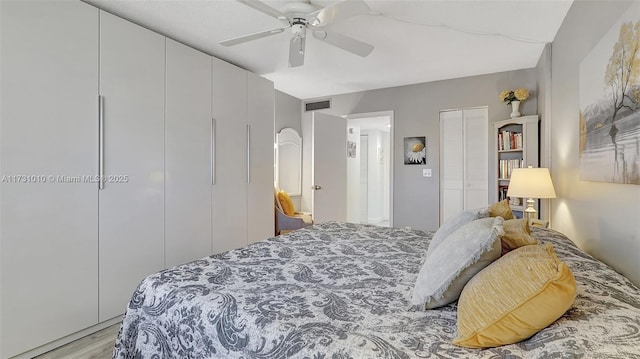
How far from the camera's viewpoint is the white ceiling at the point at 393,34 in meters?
2.32

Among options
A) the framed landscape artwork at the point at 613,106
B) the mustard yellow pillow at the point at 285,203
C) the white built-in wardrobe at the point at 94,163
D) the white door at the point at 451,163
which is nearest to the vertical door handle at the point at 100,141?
the white built-in wardrobe at the point at 94,163

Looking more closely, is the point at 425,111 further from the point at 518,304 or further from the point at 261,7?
the point at 518,304

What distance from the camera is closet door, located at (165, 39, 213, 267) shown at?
275 centimetres

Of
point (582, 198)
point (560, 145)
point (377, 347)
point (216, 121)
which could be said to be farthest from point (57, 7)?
point (560, 145)

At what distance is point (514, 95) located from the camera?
3646mm

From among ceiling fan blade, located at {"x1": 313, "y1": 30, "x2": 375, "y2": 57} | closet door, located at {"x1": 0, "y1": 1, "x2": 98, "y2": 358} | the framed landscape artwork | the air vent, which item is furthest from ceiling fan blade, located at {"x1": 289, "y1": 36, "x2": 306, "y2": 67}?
the air vent

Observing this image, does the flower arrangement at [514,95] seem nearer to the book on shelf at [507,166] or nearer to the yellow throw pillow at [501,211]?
the book on shelf at [507,166]

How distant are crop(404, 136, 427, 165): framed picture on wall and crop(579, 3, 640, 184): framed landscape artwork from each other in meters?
2.62

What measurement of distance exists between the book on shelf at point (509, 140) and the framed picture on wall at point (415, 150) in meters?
0.94

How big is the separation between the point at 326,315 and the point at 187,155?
2.34 metres

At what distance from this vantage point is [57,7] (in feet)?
6.64

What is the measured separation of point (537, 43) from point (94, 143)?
3.93 meters

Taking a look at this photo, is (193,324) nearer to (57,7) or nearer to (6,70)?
(6,70)

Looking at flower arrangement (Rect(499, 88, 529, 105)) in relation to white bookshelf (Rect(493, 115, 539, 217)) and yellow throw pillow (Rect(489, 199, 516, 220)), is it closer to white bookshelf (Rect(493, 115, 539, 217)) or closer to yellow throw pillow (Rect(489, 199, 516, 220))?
white bookshelf (Rect(493, 115, 539, 217))
